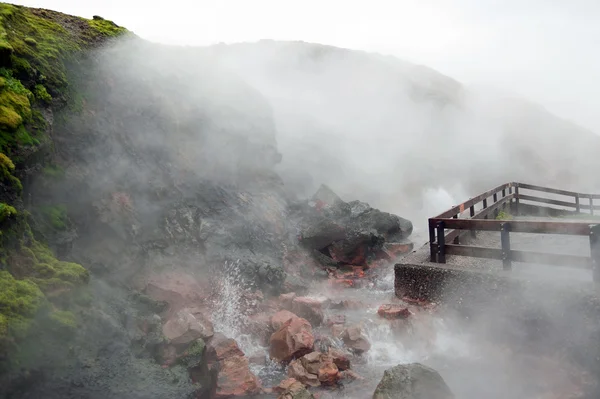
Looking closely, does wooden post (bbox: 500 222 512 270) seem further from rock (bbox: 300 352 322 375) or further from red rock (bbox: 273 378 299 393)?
red rock (bbox: 273 378 299 393)

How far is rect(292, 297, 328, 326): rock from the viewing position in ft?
24.8

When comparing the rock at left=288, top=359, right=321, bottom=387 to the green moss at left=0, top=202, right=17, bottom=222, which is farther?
the rock at left=288, top=359, right=321, bottom=387

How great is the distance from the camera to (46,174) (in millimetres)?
6781

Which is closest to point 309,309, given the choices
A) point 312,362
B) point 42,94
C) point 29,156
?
point 312,362

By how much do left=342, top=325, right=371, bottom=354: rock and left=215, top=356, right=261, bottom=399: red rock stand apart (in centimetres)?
190

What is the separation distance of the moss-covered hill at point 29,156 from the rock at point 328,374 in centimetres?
358

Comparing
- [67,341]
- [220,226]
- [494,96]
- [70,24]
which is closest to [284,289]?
[220,226]

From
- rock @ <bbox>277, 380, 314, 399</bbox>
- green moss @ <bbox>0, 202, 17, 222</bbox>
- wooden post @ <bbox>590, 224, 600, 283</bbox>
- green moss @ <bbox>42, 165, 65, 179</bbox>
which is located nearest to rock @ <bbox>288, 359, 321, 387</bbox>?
rock @ <bbox>277, 380, 314, 399</bbox>

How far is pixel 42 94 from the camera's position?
23.6 feet

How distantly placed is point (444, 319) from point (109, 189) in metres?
7.68

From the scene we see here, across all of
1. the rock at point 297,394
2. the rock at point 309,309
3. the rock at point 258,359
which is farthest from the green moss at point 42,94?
the rock at point 297,394

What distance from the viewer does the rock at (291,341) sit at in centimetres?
608

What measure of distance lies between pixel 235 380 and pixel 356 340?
2378 millimetres

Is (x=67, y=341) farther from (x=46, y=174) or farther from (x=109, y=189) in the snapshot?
(x=109, y=189)
